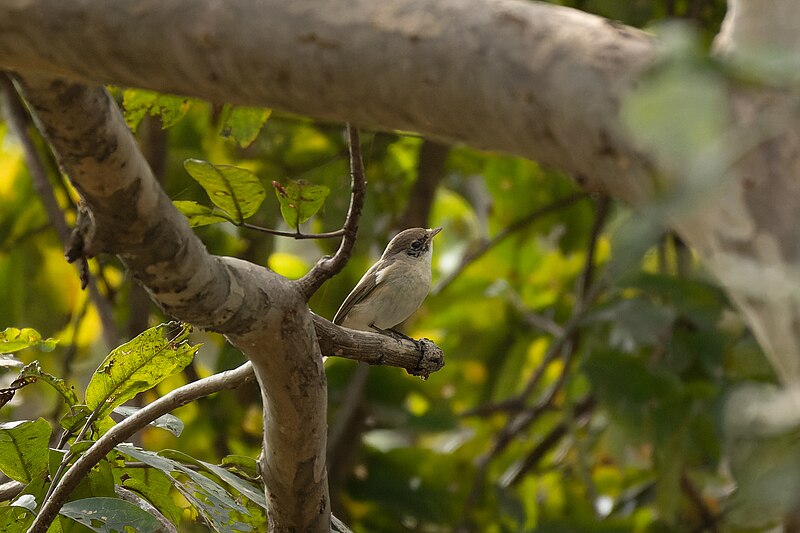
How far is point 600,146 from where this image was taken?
3.92 ft

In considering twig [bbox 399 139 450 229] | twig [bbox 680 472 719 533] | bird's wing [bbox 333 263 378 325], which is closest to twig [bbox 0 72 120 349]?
bird's wing [bbox 333 263 378 325]

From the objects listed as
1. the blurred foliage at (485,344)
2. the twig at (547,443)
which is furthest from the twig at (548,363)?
the twig at (547,443)

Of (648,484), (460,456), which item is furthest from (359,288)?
(648,484)

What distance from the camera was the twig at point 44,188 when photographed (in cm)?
414

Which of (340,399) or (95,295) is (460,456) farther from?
(95,295)

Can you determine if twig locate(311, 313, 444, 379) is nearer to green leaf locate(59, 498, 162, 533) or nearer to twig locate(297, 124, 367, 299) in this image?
twig locate(297, 124, 367, 299)

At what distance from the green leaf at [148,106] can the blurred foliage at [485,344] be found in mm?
758

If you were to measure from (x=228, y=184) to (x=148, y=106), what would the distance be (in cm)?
60

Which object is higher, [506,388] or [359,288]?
[359,288]

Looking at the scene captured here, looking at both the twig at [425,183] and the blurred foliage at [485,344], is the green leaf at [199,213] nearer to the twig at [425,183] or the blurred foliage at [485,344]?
the blurred foliage at [485,344]

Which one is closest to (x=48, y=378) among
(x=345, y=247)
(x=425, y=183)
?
(x=345, y=247)

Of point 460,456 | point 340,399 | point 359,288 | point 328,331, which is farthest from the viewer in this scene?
point 460,456

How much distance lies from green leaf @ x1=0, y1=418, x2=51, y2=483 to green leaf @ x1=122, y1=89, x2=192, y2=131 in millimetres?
796

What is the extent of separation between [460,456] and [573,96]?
4172 mm
